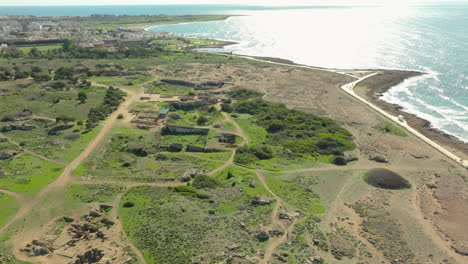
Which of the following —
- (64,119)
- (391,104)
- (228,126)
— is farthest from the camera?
(391,104)

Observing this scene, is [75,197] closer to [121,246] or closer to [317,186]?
[121,246]

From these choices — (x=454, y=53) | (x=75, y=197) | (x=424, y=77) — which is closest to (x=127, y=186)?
(x=75, y=197)

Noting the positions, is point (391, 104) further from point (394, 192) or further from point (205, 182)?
point (205, 182)

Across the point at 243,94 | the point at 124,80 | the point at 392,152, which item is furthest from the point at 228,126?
the point at 124,80

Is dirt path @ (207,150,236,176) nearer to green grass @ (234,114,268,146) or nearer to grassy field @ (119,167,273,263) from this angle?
grassy field @ (119,167,273,263)

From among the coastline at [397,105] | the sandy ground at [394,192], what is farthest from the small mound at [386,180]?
the coastline at [397,105]
